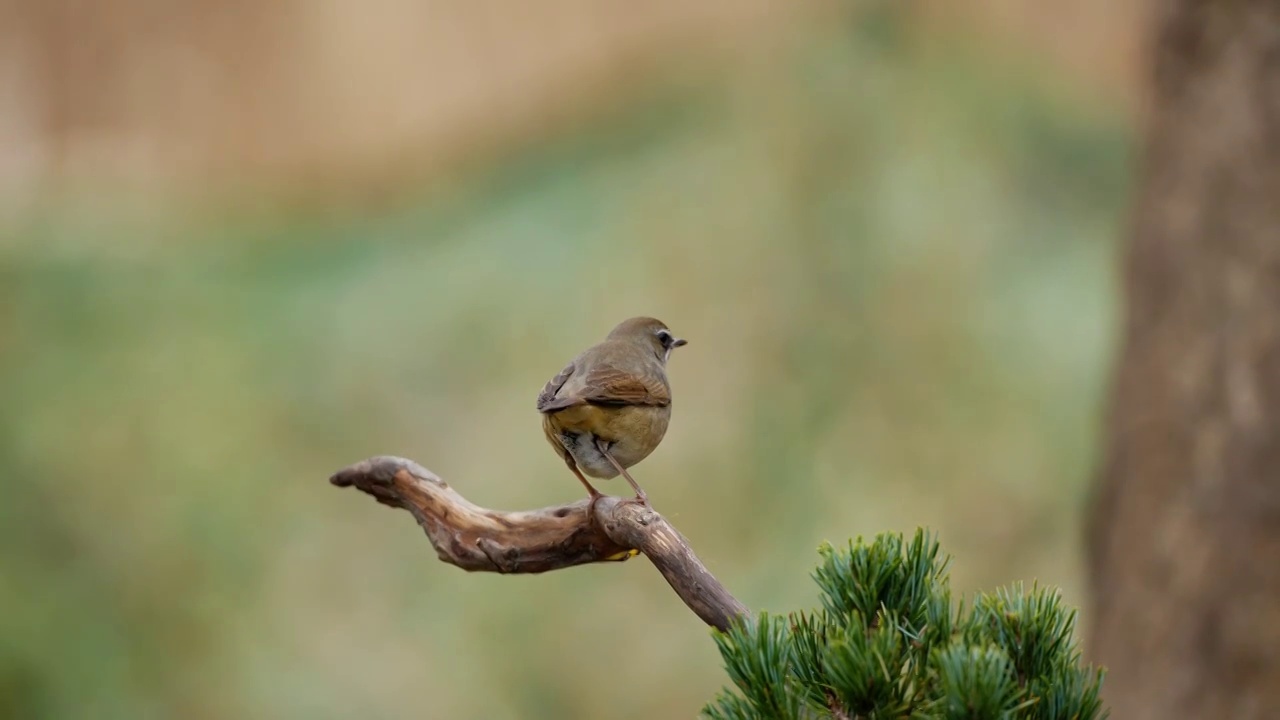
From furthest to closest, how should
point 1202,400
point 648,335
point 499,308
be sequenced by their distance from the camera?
point 499,308, point 1202,400, point 648,335

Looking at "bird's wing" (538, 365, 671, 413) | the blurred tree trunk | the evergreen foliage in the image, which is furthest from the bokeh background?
the evergreen foliage

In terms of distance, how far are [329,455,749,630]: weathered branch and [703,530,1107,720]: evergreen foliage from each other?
0.85ft

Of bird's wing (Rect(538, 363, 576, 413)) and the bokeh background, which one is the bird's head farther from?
the bokeh background

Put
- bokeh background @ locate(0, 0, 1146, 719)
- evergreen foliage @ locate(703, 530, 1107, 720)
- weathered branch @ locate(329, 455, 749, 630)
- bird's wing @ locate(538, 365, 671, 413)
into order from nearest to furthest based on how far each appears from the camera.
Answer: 1. evergreen foliage @ locate(703, 530, 1107, 720)
2. weathered branch @ locate(329, 455, 749, 630)
3. bird's wing @ locate(538, 365, 671, 413)
4. bokeh background @ locate(0, 0, 1146, 719)

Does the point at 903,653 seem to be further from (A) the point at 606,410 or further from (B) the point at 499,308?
(B) the point at 499,308

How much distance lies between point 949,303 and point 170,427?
162 inches

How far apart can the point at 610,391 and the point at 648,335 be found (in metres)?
0.48

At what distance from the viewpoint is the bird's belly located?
8.36ft

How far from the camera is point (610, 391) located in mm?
2512

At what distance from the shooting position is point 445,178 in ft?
20.9

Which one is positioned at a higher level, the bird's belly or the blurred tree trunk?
the blurred tree trunk

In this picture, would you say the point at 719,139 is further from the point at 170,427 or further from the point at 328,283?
the point at 170,427

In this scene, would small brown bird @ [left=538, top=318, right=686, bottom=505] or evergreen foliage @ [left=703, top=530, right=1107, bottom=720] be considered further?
small brown bird @ [left=538, top=318, right=686, bottom=505]

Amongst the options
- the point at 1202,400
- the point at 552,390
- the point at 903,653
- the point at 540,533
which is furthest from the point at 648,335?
the point at 1202,400
